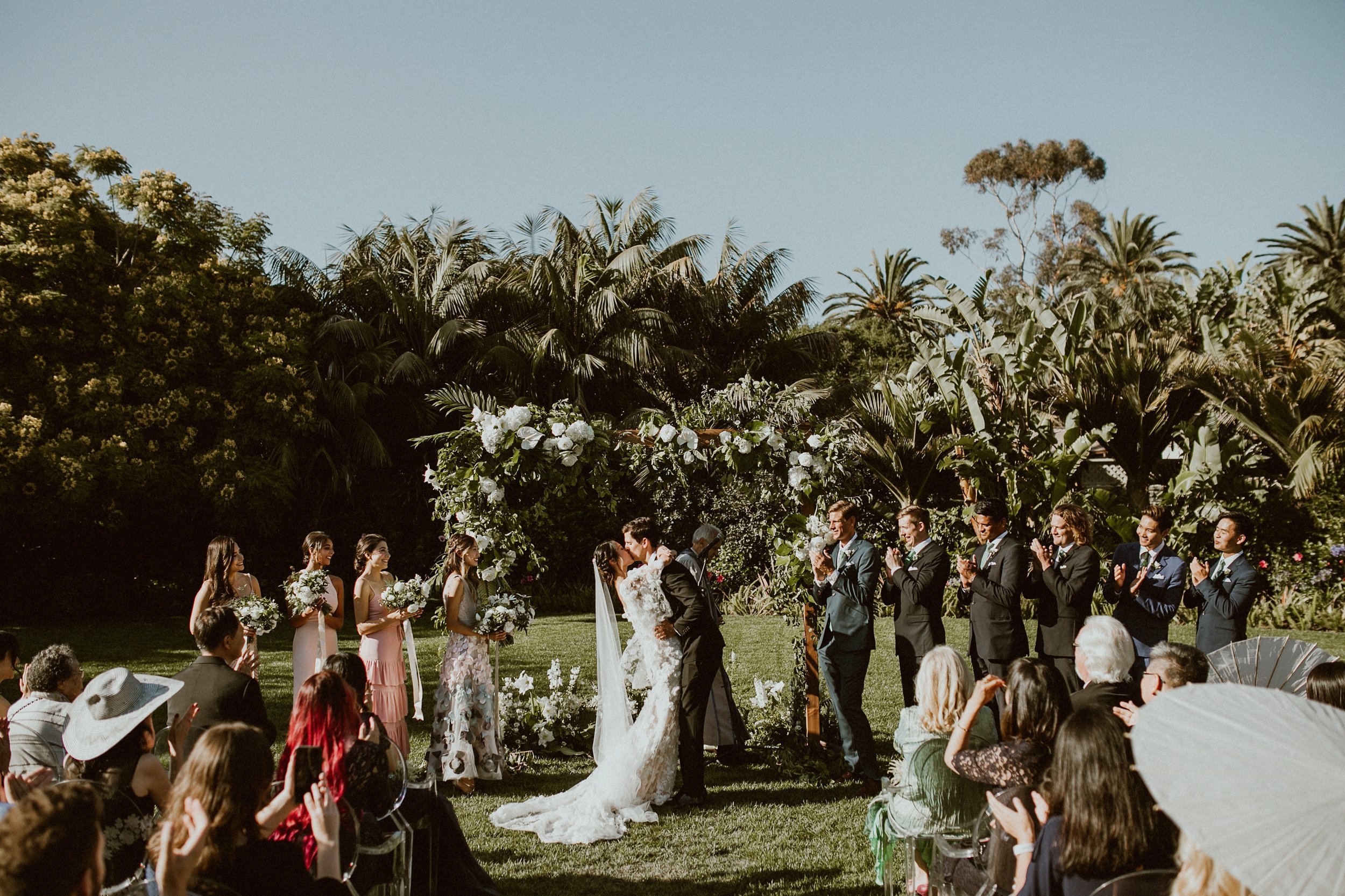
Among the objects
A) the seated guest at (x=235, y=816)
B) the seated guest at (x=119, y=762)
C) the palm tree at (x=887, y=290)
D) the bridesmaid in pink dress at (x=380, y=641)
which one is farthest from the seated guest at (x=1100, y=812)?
the palm tree at (x=887, y=290)

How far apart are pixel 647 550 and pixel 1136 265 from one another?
119 feet

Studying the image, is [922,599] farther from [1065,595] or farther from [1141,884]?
[1141,884]

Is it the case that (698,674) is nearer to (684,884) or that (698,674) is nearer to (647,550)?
(647,550)

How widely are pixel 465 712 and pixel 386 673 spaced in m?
0.62

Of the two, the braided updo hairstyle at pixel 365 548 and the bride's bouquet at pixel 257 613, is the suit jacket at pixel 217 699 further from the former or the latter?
the braided updo hairstyle at pixel 365 548

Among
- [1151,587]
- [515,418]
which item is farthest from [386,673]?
[1151,587]

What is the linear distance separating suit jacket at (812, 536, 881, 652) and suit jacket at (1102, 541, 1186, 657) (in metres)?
1.57

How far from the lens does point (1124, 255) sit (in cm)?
3678

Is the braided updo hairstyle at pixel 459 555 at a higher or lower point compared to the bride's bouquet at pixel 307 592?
higher

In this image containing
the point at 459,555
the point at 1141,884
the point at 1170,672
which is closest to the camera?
the point at 1141,884

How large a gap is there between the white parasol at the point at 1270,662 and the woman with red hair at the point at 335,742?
3619 mm

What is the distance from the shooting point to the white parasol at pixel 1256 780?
1.50 meters

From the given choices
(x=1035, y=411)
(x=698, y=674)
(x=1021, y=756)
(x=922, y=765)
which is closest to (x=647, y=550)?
(x=698, y=674)

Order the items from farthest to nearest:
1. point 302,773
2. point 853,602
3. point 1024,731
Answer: point 853,602, point 1024,731, point 302,773
